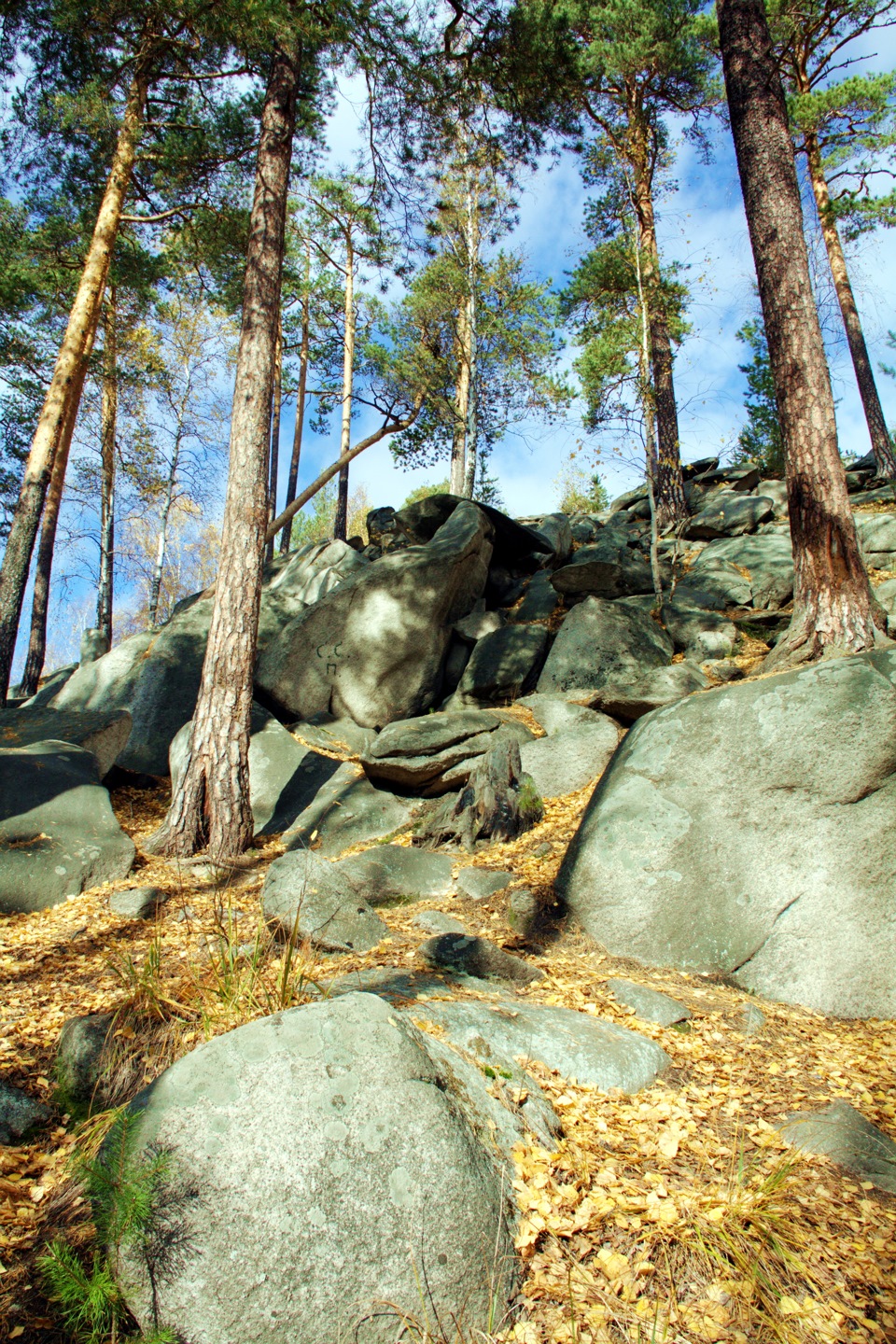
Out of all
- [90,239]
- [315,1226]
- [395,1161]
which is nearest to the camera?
[315,1226]

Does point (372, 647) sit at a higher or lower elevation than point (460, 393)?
lower

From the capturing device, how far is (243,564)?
23.1 feet

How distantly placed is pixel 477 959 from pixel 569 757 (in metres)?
3.36

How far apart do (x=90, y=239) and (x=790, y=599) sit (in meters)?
12.2

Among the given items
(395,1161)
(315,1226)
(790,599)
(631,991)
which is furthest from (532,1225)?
(790,599)

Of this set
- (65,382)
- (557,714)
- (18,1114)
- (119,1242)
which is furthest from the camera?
(65,382)

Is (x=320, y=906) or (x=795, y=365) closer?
(x=320, y=906)

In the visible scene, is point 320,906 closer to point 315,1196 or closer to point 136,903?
point 136,903

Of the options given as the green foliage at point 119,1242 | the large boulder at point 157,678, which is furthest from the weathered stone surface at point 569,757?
the green foliage at point 119,1242

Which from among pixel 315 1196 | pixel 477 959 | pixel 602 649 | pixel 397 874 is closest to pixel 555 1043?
pixel 477 959

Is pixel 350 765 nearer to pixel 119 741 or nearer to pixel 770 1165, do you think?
pixel 119 741

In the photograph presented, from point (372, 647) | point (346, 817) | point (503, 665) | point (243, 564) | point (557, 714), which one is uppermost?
point (243, 564)

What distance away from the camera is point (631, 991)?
379cm

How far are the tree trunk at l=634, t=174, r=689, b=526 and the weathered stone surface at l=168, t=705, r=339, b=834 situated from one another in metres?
8.36
